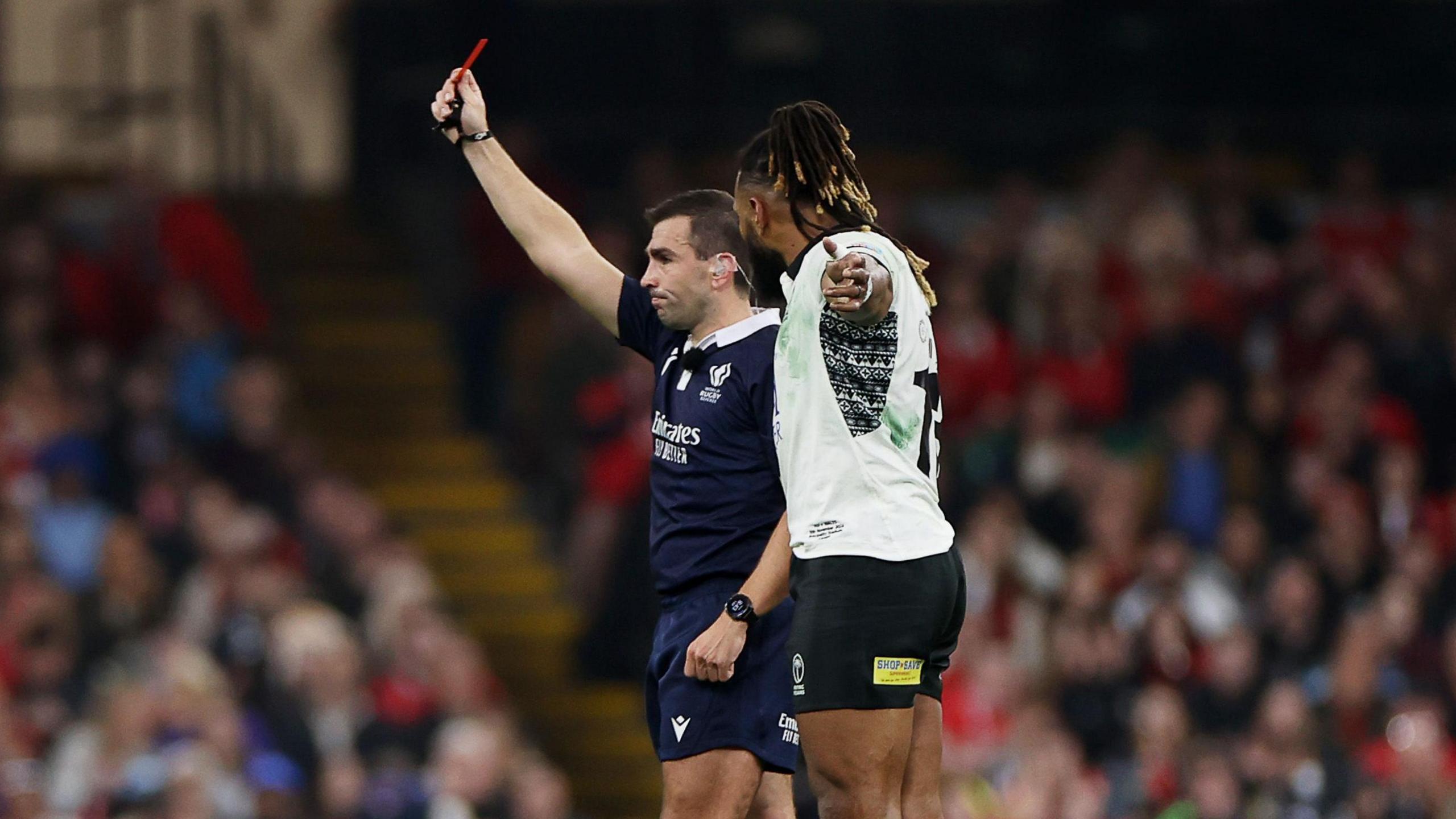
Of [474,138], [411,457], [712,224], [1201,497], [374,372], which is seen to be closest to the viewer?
[712,224]

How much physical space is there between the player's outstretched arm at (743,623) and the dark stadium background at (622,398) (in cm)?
511

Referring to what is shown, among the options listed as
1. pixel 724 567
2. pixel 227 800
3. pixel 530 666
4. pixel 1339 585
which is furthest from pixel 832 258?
pixel 530 666

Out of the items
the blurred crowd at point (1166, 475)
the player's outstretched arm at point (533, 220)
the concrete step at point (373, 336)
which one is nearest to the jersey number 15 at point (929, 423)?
the player's outstretched arm at point (533, 220)

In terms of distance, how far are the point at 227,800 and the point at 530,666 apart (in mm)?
4231

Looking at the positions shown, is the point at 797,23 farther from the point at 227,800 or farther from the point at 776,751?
the point at 776,751

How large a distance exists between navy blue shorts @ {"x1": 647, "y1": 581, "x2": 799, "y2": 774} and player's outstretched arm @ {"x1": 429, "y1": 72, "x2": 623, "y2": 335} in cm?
91

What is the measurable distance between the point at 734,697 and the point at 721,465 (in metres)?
0.62

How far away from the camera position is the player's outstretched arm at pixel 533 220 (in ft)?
21.9

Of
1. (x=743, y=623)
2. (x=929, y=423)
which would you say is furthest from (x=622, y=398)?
(x=929, y=423)

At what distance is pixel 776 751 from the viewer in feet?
21.0

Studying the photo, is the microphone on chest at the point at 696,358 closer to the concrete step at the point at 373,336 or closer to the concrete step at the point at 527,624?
the concrete step at the point at 527,624

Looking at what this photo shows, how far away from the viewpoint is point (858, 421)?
231 inches

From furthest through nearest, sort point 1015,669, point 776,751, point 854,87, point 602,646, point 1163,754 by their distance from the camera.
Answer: point 854,87 → point 602,646 → point 1015,669 → point 1163,754 → point 776,751

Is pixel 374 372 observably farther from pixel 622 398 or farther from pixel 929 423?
pixel 929 423
